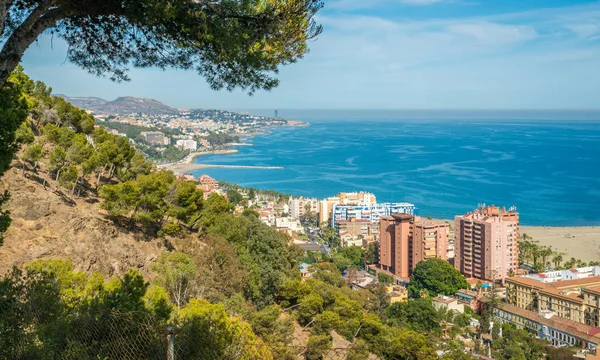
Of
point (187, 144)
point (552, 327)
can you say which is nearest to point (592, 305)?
point (552, 327)

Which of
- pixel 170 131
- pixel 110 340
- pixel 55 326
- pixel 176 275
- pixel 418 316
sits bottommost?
pixel 418 316

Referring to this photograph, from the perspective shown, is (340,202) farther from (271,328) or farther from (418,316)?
(271,328)

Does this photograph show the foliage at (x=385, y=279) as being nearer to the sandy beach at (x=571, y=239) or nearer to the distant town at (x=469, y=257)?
the distant town at (x=469, y=257)

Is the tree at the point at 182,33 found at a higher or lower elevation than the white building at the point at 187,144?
higher

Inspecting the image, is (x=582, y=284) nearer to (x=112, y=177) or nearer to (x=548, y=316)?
(x=548, y=316)

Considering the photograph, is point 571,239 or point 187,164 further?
point 187,164

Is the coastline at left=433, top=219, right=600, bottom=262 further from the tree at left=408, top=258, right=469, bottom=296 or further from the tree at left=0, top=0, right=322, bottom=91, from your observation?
the tree at left=0, top=0, right=322, bottom=91

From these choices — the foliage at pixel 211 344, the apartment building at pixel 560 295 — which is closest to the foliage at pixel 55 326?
the foliage at pixel 211 344
